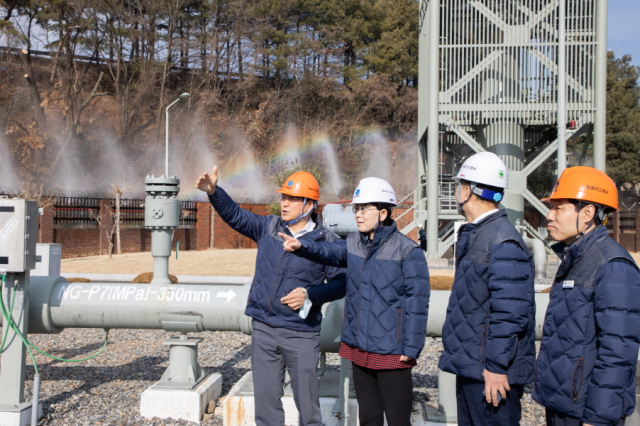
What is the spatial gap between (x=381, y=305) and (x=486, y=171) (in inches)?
39.3

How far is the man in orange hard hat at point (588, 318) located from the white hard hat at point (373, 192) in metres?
1.01

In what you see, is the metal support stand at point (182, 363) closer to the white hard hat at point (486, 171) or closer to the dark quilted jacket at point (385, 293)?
the dark quilted jacket at point (385, 293)

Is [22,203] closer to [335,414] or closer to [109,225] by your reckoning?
[335,414]

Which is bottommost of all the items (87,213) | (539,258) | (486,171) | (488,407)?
(539,258)

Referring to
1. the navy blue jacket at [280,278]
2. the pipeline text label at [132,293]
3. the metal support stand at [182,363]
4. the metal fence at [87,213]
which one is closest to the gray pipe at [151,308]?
the pipeline text label at [132,293]

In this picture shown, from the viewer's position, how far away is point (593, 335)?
249 centimetres

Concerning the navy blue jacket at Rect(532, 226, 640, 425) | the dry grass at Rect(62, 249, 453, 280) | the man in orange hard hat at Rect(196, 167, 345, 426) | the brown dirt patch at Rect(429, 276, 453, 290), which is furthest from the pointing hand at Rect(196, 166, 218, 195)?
the dry grass at Rect(62, 249, 453, 280)

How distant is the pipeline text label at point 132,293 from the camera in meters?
4.71

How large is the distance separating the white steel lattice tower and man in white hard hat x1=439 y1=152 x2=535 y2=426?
575 inches

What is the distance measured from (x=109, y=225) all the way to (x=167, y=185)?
24228 millimetres

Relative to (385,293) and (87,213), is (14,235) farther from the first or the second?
(87,213)

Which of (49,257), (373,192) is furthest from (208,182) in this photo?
(49,257)

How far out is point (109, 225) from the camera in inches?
1090

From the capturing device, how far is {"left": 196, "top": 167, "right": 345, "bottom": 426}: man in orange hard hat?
11.9 ft
